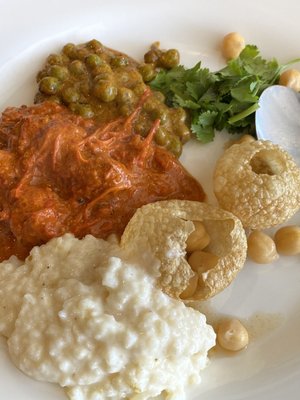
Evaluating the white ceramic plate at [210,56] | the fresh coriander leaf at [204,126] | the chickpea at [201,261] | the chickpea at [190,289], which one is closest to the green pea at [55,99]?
the white ceramic plate at [210,56]

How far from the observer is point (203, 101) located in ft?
13.2

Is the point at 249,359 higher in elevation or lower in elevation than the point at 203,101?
lower

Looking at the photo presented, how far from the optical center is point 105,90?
378 cm

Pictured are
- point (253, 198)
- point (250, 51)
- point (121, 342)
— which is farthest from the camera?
point (250, 51)

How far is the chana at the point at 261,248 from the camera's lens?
12.2ft

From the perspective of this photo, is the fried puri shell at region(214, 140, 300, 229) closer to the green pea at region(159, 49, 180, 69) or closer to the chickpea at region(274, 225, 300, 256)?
the chickpea at region(274, 225, 300, 256)

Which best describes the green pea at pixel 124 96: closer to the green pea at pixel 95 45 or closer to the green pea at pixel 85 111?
the green pea at pixel 85 111

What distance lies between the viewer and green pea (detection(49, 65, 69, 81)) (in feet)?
12.8

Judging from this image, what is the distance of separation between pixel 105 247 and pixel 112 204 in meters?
0.33

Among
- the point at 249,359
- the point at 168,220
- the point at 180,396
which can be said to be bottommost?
the point at 249,359

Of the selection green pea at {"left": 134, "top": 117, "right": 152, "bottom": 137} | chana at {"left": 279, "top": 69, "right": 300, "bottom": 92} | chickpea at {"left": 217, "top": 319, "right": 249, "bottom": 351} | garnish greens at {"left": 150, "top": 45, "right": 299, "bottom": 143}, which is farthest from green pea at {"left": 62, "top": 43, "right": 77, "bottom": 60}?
chickpea at {"left": 217, "top": 319, "right": 249, "bottom": 351}

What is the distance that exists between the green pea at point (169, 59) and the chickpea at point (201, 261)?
1.64 metres

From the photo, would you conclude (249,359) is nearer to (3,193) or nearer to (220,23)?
(3,193)

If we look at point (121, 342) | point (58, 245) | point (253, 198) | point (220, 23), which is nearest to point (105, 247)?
point (58, 245)
